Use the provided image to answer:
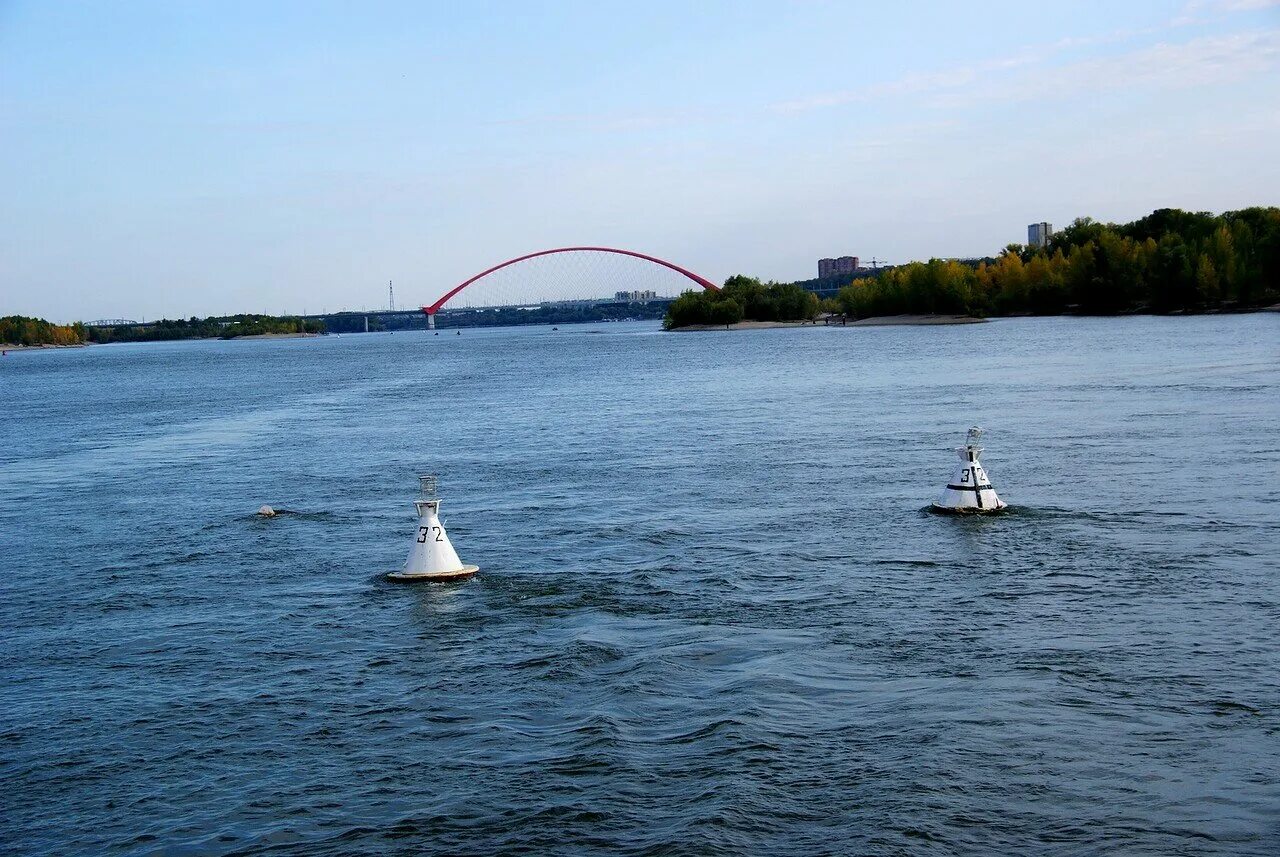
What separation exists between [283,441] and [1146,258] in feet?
442

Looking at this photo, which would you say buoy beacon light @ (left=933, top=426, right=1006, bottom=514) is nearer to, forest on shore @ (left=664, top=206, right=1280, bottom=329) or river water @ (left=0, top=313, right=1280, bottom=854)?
river water @ (left=0, top=313, right=1280, bottom=854)

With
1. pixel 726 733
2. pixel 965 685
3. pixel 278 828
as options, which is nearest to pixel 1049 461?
pixel 965 685

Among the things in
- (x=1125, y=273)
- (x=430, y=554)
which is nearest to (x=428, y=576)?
(x=430, y=554)

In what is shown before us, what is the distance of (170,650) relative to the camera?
14047 millimetres

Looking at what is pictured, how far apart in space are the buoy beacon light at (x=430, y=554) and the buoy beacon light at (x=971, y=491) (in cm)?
829

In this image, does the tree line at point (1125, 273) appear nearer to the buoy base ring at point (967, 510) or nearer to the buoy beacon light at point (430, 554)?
the buoy base ring at point (967, 510)

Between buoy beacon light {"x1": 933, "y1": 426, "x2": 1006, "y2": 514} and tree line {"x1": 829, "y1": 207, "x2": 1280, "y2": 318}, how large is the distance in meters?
135

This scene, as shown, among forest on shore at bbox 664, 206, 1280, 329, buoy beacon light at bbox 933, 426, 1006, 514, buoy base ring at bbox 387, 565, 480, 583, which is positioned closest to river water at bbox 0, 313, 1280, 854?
buoy base ring at bbox 387, 565, 480, 583

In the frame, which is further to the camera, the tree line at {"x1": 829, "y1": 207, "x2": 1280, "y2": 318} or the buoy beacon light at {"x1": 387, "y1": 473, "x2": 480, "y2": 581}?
the tree line at {"x1": 829, "y1": 207, "x2": 1280, "y2": 318}

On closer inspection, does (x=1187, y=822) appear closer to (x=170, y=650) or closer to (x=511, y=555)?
(x=170, y=650)

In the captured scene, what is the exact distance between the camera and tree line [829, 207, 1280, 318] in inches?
5655

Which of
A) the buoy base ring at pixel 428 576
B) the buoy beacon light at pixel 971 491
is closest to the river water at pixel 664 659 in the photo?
the buoy base ring at pixel 428 576

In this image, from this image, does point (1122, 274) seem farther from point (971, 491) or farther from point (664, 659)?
point (664, 659)

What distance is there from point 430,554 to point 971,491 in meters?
9.09
